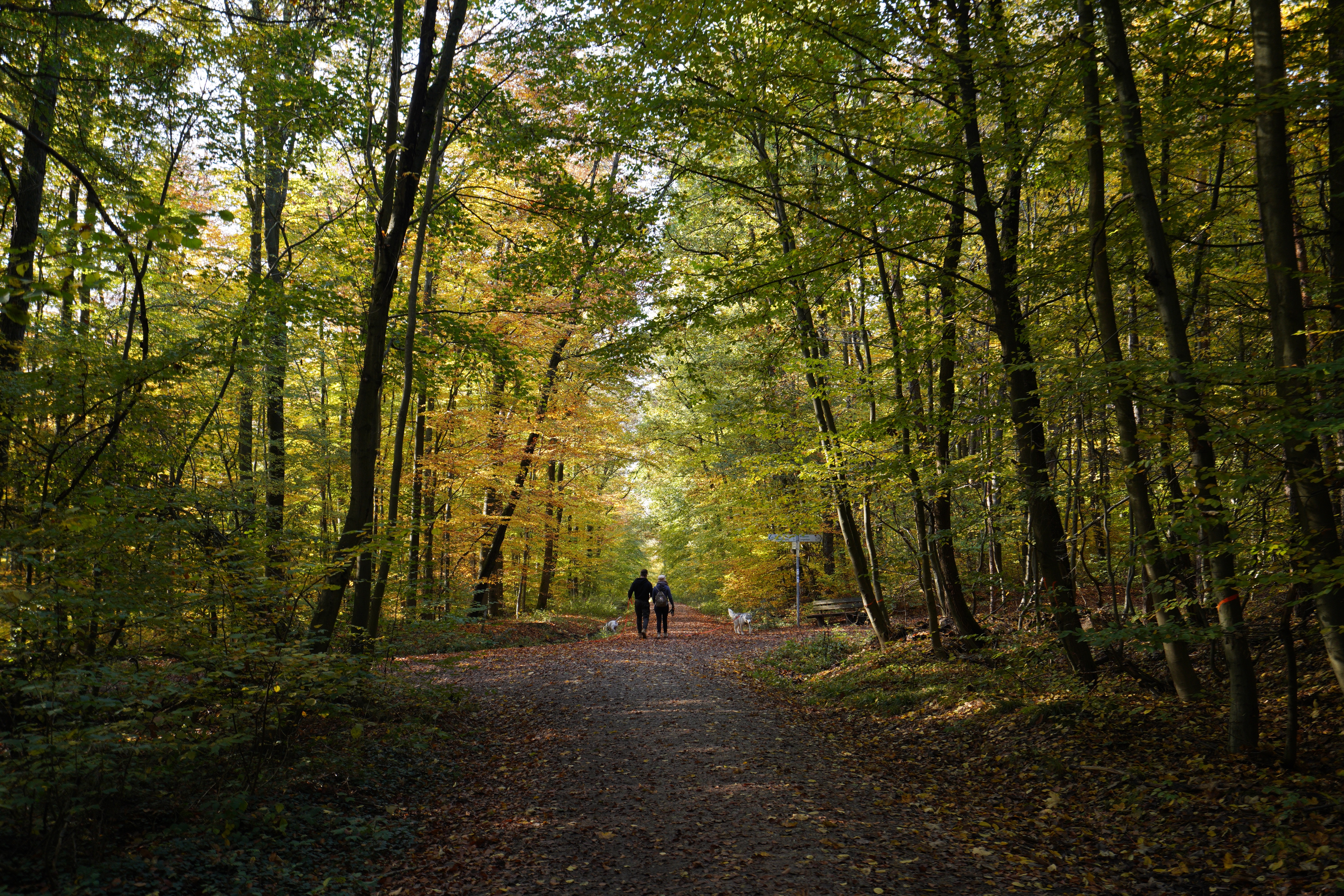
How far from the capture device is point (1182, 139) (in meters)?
6.88

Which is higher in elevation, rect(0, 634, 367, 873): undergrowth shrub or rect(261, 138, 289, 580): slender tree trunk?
rect(261, 138, 289, 580): slender tree trunk

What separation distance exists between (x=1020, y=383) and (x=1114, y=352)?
4.83 feet

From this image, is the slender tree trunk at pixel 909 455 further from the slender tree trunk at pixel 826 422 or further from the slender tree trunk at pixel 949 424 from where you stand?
the slender tree trunk at pixel 826 422

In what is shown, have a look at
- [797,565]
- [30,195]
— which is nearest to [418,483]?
[797,565]

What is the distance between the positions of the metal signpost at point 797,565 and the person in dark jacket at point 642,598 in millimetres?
3410

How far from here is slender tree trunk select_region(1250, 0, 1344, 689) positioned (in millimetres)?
4223

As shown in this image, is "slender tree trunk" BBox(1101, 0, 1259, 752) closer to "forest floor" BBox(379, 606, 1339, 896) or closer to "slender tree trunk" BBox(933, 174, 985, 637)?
"forest floor" BBox(379, 606, 1339, 896)

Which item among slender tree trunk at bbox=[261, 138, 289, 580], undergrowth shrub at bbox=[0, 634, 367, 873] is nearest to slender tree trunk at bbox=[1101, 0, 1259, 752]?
undergrowth shrub at bbox=[0, 634, 367, 873]

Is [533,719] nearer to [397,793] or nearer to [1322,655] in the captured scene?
[397,793]

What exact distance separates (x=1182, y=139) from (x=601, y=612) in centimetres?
2538

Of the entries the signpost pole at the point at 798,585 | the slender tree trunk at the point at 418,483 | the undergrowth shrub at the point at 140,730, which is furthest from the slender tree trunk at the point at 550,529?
the undergrowth shrub at the point at 140,730

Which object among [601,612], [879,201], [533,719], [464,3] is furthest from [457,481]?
[601,612]

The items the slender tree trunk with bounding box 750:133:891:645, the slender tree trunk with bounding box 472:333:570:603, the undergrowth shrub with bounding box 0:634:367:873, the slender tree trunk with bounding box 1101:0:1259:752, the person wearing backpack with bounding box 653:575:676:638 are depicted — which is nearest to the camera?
the undergrowth shrub with bounding box 0:634:367:873

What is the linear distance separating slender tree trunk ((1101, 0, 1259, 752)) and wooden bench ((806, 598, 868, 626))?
45.7 feet
